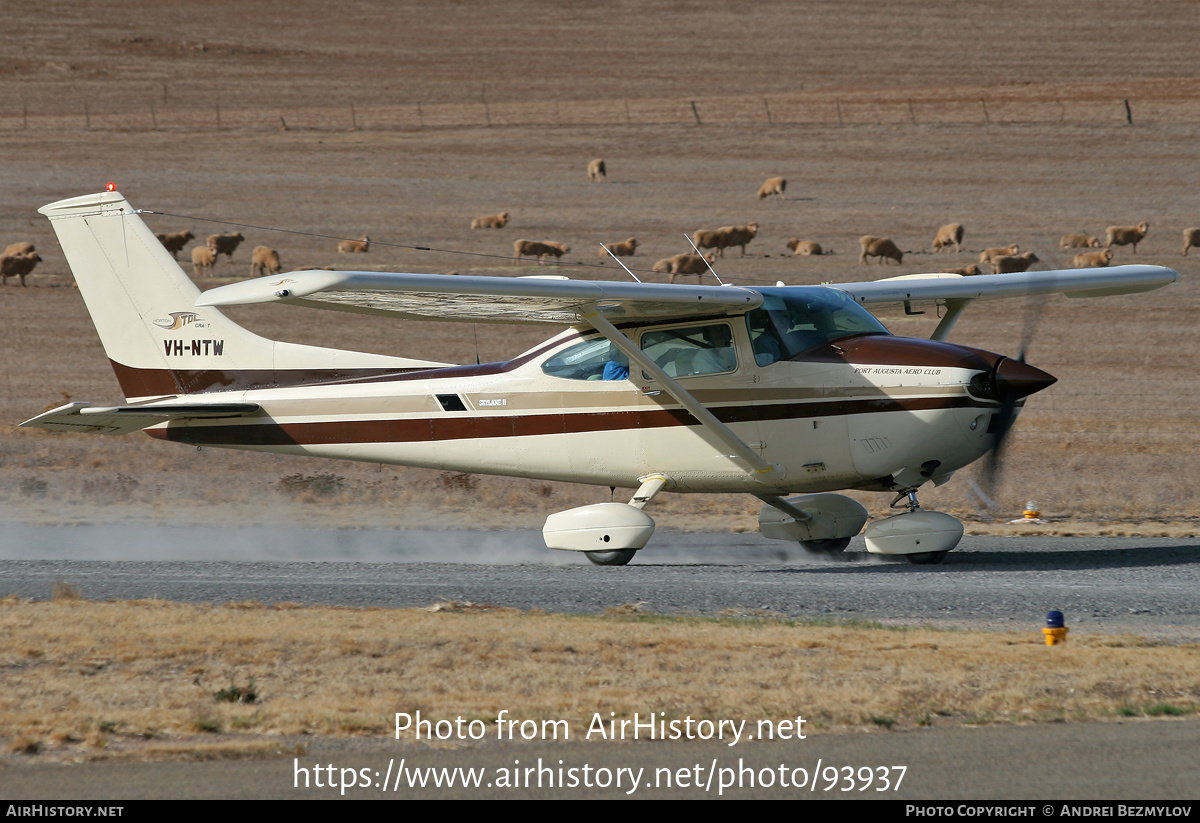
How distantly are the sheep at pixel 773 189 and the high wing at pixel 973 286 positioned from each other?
111 ft

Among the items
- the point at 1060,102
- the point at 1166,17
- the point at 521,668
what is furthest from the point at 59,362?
the point at 1166,17

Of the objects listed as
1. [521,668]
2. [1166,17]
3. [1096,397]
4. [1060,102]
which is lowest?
[1096,397]

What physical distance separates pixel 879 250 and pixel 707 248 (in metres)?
5.50

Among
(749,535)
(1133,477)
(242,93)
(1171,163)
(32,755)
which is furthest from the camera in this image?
(242,93)

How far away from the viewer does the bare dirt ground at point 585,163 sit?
784 inches

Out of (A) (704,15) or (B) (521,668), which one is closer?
(B) (521,668)

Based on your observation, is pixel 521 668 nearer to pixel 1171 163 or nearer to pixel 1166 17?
pixel 1171 163

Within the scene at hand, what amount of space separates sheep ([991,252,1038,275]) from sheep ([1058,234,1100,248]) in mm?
3034

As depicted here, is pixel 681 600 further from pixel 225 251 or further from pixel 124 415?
pixel 225 251

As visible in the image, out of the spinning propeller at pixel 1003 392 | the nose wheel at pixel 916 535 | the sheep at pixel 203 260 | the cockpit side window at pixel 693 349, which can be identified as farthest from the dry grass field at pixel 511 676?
the sheep at pixel 203 260

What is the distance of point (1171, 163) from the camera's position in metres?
49.8

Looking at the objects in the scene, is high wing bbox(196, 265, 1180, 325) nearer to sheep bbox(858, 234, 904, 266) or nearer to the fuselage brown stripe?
the fuselage brown stripe

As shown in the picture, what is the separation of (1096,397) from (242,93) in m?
51.7

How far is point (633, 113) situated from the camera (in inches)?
2452
